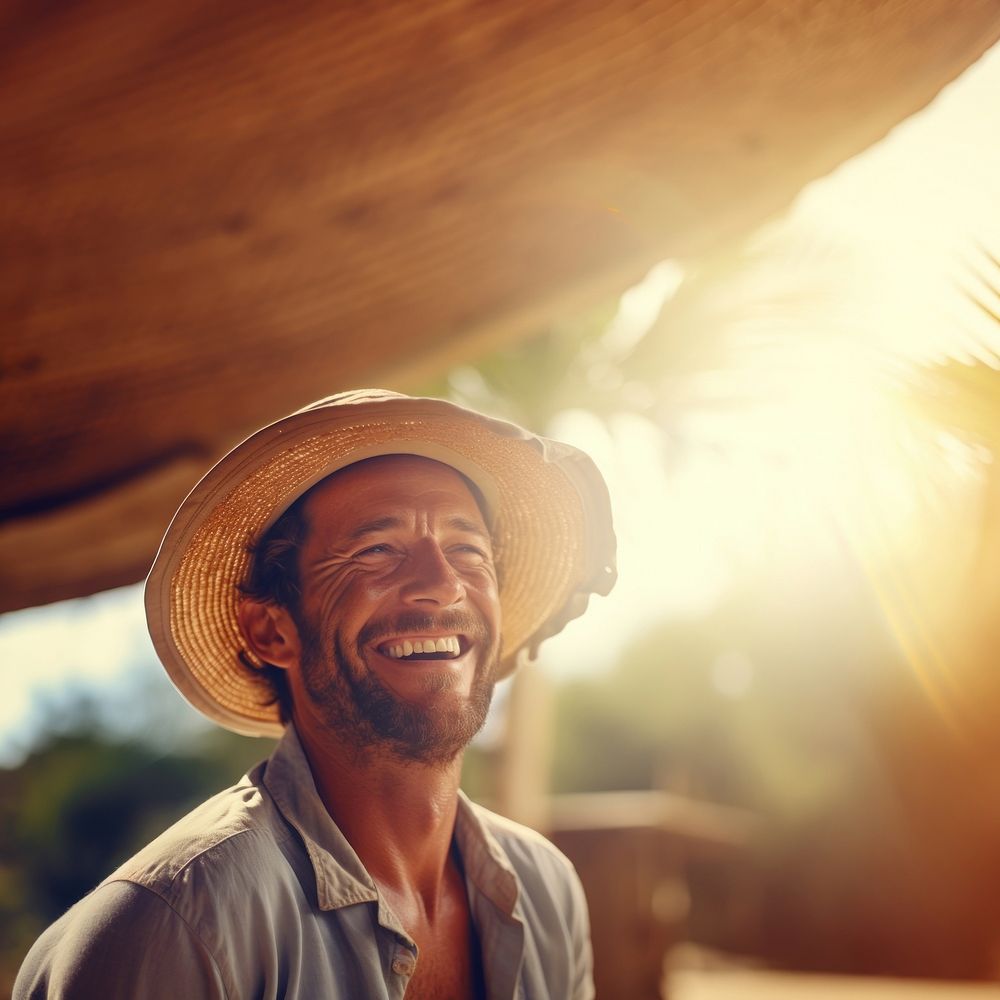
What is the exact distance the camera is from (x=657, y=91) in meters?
1.29

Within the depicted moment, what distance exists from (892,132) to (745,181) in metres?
0.21

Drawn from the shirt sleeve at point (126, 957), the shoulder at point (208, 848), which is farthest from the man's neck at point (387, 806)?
the shirt sleeve at point (126, 957)

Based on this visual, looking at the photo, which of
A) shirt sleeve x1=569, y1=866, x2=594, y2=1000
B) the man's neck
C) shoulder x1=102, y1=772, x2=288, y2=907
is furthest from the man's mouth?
shirt sleeve x1=569, y1=866, x2=594, y2=1000

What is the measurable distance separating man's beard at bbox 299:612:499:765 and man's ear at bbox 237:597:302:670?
0.40 ft

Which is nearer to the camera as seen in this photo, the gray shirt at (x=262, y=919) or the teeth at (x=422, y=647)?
the gray shirt at (x=262, y=919)

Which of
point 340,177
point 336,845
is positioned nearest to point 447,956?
point 336,845

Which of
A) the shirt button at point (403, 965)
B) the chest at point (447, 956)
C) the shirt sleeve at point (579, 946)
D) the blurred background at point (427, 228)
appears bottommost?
the shirt sleeve at point (579, 946)

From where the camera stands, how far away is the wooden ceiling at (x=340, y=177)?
3.83ft

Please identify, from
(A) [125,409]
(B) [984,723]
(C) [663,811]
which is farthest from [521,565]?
(C) [663,811]

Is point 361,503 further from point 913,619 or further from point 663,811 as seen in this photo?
point 663,811

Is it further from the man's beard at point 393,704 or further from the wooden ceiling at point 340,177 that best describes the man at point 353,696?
the wooden ceiling at point 340,177

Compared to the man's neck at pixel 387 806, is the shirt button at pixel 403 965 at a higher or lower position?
lower

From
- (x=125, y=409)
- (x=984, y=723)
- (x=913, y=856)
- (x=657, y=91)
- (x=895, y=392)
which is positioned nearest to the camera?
(x=657, y=91)

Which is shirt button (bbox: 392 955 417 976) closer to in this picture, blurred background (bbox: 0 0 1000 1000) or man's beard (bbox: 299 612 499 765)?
man's beard (bbox: 299 612 499 765)
